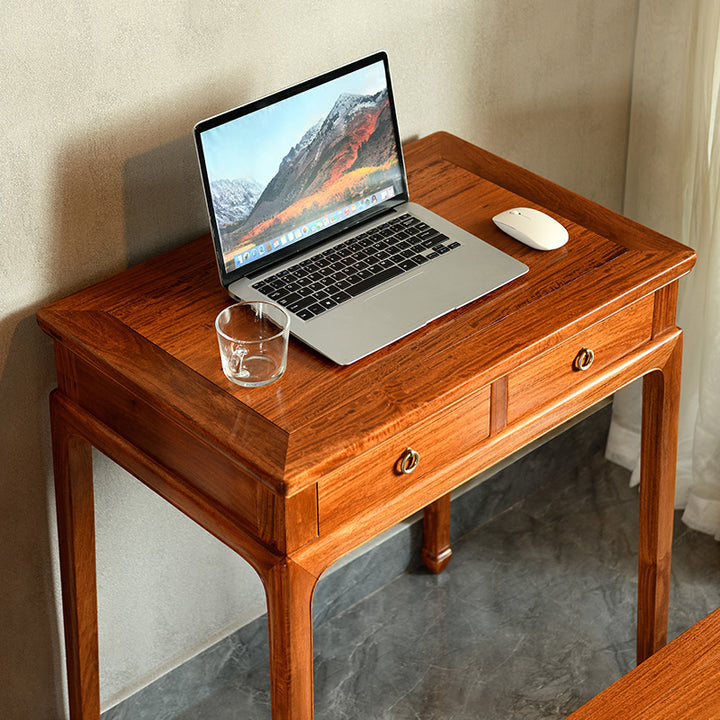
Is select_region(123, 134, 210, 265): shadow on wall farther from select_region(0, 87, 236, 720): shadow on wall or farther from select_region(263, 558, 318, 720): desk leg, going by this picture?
select_region(263, 558, 318, 720): desk leg

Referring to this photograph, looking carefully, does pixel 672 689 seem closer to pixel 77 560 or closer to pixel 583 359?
pixel 583 359

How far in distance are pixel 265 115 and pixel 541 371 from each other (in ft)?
1.51

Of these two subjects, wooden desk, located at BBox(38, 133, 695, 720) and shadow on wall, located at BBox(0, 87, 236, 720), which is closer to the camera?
wooden desk, located at BBox(38, 133, 695, 720)

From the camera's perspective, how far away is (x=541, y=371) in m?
1.42

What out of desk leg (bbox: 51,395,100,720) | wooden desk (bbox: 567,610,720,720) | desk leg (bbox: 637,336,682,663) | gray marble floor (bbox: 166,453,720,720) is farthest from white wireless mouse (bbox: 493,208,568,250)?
gray marble floor (bbox: 166,453,720,720)

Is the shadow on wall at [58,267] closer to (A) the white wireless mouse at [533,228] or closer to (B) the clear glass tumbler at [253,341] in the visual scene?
(B) the clear glass tumbler at [253,341]

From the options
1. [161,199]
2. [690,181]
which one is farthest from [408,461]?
[690,181]

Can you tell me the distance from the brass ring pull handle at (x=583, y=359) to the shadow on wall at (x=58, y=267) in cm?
55

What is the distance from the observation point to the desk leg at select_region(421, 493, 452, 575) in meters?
2.09

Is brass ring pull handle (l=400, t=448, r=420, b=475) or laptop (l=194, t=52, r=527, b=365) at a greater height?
laptop (l=194, t=52, r=527, b=365)

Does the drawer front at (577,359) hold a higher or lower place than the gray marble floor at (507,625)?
higher

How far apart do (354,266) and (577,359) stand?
1.00 feet

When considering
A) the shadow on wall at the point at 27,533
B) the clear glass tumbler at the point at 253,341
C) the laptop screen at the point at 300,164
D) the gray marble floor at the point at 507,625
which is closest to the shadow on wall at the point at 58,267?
the shadow on wall at the point at 27,533

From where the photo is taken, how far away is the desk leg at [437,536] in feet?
6.86
